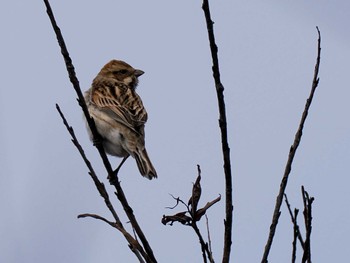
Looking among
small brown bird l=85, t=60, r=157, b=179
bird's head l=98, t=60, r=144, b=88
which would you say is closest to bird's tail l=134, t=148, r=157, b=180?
small brown bird l=85, t=60, r=157, b=179

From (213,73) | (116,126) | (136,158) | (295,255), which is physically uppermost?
(116,126)

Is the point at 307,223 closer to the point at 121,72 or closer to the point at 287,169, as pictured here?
the point at 287,169

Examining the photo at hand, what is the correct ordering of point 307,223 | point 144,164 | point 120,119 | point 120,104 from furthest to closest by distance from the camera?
point 120,104, point 120,119, point 144,164, point 307,223

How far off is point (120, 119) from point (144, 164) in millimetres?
803

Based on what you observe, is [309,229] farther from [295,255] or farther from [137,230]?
[137,230]

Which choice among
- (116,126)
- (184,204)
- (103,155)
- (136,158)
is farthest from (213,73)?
(116,126)

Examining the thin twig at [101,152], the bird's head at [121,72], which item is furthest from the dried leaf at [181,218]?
the bird's head at [121,72]

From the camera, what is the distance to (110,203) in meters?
3.35

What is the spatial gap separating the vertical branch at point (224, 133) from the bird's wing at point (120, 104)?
10.3ft

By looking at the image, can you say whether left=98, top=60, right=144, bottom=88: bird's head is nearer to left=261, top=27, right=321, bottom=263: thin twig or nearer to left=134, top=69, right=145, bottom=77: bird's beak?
left=134, top=69, right=145, bottom=77: bird's beak

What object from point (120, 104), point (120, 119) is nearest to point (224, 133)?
point (120, 119)

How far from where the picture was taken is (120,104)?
6.26 m

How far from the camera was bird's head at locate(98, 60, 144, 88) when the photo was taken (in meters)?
7.49

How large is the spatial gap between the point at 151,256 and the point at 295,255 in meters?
0.66
